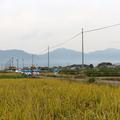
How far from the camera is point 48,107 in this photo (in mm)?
6965

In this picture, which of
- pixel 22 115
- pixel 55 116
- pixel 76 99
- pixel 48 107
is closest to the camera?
pixel 22 115

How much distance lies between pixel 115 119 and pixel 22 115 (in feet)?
4.66

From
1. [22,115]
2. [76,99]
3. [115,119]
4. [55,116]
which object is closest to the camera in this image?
[115,119]

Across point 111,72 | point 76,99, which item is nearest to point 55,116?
point 76,99

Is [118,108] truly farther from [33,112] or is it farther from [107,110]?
[33,112]

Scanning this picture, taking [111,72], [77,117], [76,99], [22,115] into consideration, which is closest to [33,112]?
[22,115]

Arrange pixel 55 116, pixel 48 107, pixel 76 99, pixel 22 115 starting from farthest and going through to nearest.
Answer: pixel 76 99
pixel 48 107
pixel 55 116
pixel 22 115

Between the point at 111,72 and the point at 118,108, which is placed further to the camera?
the point at 111,72

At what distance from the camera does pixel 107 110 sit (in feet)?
21.1

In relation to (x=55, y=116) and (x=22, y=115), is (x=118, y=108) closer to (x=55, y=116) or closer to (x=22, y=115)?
(x=55, y=116)

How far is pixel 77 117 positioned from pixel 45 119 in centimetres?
50

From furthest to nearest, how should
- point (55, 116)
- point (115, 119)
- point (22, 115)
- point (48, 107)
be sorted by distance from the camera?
point (48, 107) < point (55, 116) < point (22, 115) < point (115, 119)

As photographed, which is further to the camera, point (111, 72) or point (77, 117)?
point (111, 72)

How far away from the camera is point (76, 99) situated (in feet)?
27.7
